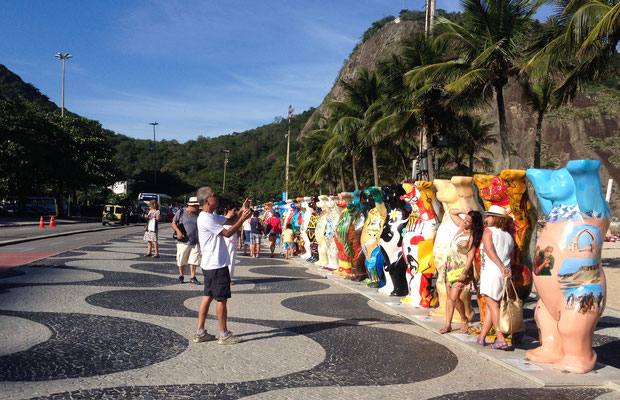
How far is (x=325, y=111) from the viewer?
80.4 metres

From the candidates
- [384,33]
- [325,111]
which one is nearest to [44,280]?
[325,111]

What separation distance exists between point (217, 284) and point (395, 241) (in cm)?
416

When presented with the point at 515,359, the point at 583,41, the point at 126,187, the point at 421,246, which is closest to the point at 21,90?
the point at 126,187

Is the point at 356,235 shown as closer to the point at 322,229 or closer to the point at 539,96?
the point at 322,229

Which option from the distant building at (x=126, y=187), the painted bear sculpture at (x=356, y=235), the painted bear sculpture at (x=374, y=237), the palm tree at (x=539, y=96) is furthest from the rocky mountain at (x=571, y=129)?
the painted bear sculpture at (x=374, y=237)

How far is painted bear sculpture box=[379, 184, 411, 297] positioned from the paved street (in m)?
0.66

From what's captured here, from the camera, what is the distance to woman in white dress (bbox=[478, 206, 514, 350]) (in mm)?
5797

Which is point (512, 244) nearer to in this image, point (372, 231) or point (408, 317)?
point (408, 317)

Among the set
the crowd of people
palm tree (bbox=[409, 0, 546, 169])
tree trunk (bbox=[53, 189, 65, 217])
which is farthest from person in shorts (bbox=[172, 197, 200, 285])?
tree trunk (bbox=[53, 189, 65, 217])

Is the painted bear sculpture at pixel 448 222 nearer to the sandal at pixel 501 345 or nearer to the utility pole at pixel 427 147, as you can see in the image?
the sandal at pixel 501 345

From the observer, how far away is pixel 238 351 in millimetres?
5621

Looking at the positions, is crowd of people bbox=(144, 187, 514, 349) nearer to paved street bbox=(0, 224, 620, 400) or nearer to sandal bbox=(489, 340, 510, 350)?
sandal bbox=(489, 340, 510, 350)

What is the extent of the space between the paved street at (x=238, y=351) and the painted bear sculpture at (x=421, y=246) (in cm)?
62

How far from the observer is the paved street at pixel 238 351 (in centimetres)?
447
